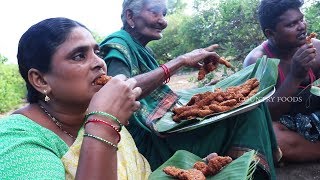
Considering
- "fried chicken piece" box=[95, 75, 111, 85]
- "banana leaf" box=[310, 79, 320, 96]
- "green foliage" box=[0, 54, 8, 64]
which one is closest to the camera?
"fried chicken piece" box=[95, 75, 111, 85]

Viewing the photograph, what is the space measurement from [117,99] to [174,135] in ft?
3.58

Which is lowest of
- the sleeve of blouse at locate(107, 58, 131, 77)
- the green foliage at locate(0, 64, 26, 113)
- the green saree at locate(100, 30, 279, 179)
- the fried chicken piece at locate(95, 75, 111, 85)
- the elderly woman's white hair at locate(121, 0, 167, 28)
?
the green foliage at locate(0, 64, 26, 113)

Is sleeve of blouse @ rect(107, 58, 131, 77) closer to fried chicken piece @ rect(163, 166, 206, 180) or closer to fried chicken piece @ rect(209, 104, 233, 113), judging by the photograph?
fried chicken piece @ rect(209, 104, 233, 113)

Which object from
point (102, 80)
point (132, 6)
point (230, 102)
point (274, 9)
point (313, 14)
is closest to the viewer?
point (102, 80)

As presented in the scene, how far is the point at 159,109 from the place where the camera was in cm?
278

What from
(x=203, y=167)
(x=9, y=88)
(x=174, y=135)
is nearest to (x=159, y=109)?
(x=174, y=135)

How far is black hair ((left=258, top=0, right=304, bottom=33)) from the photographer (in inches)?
125

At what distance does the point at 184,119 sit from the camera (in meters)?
2.46

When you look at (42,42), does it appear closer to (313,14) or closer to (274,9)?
(274,9)

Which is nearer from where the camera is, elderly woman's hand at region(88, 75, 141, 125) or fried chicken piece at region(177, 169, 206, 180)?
elderly woman's hand at region(88, 75, 141, 125)

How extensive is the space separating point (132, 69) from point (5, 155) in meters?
1.43

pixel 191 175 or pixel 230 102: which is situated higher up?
pixel 230 102

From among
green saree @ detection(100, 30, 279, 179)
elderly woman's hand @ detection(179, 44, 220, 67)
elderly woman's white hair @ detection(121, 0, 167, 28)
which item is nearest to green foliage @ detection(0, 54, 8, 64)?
elderly woman's white hair @ detection(121, 0, 167, 28)

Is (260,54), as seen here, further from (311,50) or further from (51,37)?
(51,37)
